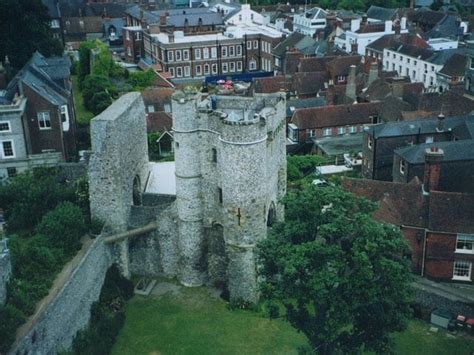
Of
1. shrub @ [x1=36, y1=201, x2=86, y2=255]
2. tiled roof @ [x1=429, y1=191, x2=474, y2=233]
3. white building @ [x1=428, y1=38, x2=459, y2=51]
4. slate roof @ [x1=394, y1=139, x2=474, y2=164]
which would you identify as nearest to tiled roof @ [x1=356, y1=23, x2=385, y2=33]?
white building @ [x1=428, y1=38, x2=459, y2=51]

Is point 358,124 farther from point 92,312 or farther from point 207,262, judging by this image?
point 92,312

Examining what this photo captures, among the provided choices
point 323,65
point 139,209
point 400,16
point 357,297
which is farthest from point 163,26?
point 357,297

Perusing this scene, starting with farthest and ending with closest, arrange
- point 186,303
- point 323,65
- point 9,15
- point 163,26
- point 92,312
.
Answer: point 163,26 < point 323,65 < point 9,15 < point 186,303 < point 92,312

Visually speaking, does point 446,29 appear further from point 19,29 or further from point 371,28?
point 19,29

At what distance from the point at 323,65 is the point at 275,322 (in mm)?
47622

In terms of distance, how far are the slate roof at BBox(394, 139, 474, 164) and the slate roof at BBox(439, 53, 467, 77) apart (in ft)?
96.3

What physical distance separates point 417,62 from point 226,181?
51.2 m

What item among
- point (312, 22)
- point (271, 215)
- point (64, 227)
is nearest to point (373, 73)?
point (312, 22)

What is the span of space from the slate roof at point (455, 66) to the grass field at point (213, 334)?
1712 inches

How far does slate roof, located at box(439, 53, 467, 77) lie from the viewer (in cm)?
6575

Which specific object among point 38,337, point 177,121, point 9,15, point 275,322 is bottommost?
point 275,322

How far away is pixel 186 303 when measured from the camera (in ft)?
103

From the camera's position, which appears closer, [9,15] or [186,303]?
[186,303]

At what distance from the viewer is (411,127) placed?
44500 mm
